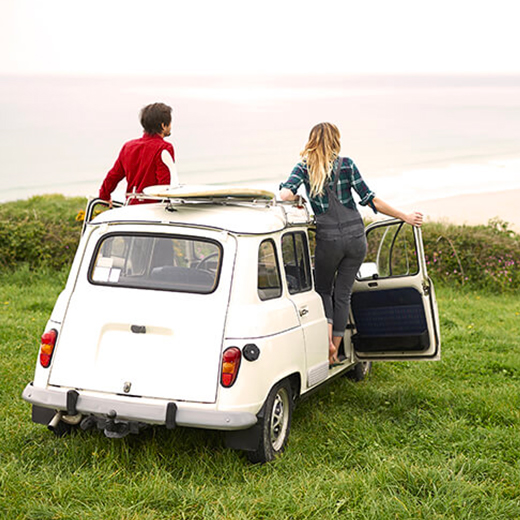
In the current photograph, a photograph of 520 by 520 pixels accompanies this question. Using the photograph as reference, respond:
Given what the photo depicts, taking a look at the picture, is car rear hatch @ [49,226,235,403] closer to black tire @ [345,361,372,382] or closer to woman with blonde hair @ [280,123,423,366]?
woman with blonde hair @ [280,123,423,366]

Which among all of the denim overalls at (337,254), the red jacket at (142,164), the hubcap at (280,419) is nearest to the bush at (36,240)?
the red jacket at (142,164)

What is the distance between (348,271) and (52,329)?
258 cm

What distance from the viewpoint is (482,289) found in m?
14.9

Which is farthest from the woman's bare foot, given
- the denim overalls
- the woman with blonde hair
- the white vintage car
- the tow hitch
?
the tow hitch

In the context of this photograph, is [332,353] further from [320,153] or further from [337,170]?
[320,153]

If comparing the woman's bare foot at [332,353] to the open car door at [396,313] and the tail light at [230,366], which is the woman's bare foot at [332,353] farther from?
the tail light at [230,366]

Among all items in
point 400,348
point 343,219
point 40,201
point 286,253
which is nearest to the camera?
point 286,253

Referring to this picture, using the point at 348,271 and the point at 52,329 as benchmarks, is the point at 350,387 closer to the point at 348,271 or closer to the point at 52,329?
the point at 348,271

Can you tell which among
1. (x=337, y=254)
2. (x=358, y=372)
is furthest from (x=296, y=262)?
(x=358, y=372)

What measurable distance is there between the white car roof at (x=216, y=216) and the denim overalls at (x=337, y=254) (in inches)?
18.3

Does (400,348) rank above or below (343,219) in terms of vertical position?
Result: below

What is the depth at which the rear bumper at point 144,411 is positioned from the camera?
486 centimetres

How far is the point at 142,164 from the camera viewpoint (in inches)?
267

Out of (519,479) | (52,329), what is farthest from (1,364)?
(519,479)
